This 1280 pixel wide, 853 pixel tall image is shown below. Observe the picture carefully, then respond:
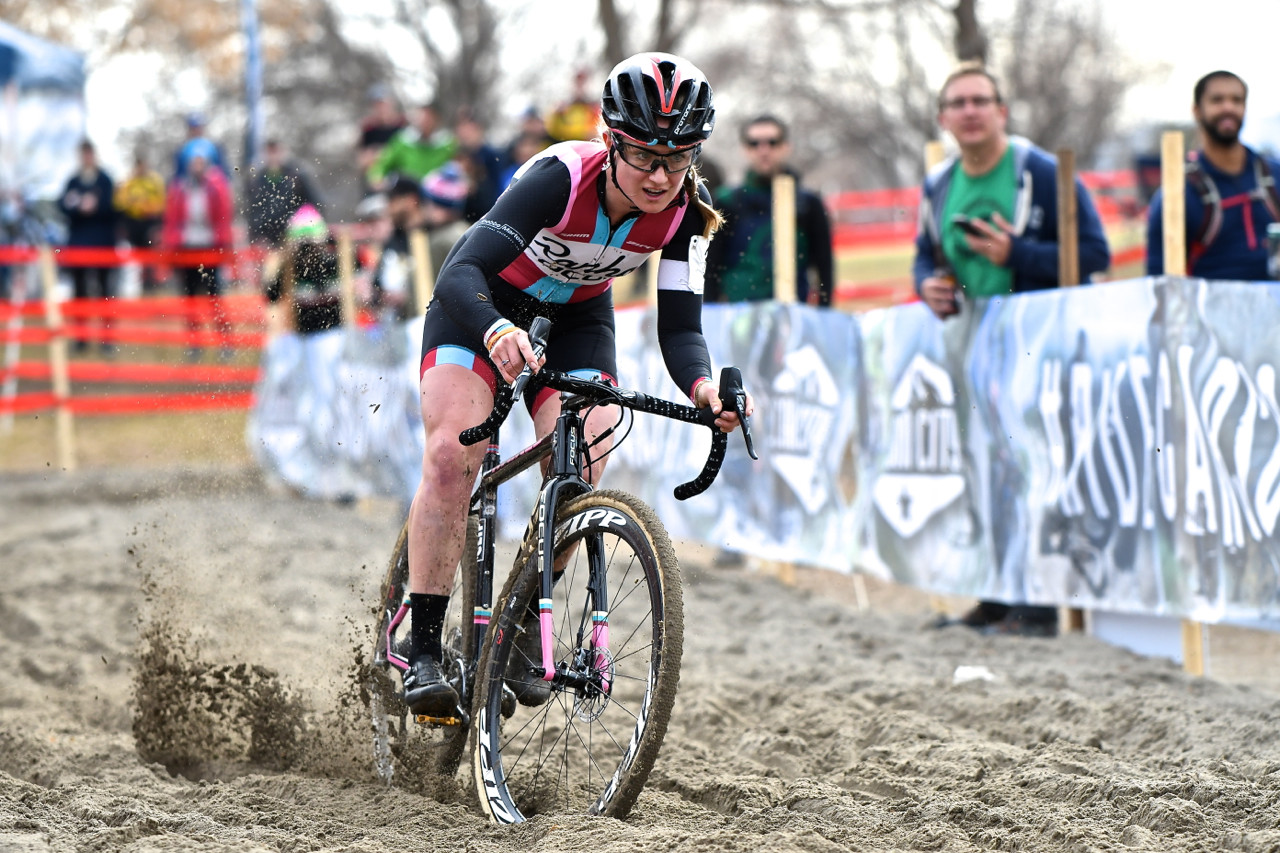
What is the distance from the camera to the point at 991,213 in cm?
691

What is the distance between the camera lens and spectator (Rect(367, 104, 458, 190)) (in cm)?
1491

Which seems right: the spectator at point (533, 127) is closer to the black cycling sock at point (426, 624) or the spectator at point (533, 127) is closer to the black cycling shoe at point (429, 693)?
the black cycling sock at point (426, 624)

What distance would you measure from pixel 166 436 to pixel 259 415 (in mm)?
3695

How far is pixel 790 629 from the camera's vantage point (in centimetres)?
745

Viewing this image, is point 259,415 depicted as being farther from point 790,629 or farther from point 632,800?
point 632,800

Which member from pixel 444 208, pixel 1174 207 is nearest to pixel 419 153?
pixel 444 208

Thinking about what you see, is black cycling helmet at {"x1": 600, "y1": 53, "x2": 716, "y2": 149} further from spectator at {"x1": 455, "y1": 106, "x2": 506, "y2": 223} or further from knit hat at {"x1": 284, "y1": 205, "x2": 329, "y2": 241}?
spectator at {"x1": 455, "y1": 106, "x2": 506, "y2": 223}

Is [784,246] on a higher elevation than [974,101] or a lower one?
lower

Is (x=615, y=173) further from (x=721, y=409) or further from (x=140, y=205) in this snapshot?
(x=140, y=205)

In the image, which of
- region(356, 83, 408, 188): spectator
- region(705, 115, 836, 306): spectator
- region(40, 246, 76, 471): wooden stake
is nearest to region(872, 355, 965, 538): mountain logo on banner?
region(705, 115, 836, 306): spectator

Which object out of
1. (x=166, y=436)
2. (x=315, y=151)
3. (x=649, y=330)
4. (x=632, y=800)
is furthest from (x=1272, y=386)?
(x=315, y=151)

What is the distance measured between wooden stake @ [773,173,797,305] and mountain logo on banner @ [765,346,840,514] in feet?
1.43

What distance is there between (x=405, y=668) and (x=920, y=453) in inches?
132

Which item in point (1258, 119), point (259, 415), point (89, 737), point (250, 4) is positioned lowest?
point (89, 737)
